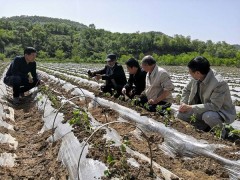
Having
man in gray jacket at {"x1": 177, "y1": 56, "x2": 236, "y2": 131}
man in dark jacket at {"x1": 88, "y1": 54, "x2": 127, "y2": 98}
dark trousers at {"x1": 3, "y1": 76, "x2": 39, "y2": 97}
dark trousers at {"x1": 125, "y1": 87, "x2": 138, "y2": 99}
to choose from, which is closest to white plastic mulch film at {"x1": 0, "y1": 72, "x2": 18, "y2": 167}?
dark trousers at {"x1": 3, "y1": 76, "x2": 39, "y2": 97}

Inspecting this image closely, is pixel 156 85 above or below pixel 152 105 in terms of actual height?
above

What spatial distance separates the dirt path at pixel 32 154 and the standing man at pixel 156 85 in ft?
6.64

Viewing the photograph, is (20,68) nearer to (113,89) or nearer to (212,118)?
(113,89)

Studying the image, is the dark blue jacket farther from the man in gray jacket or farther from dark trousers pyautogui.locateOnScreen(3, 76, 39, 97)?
the man in gray jacket

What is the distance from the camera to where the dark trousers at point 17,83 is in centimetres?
805

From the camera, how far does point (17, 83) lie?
8.08 metres

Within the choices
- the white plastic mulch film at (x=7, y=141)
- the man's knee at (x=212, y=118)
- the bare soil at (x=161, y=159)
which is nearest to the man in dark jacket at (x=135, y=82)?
the bare soil at (x=161, y=159)

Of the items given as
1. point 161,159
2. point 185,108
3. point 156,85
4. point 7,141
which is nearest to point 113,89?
point 156,85

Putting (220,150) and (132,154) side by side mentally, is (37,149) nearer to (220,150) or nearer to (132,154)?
(132,154)

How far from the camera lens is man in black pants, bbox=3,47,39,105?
8.02m

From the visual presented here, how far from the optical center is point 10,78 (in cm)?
812

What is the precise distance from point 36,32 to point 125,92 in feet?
278

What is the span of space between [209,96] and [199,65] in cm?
52

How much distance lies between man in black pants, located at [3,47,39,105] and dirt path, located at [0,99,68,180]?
1.74 metres
